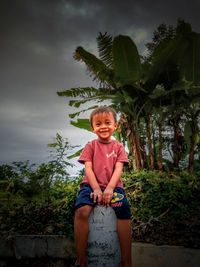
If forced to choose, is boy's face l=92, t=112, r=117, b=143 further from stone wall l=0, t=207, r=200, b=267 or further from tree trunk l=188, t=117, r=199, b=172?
tree trunk l=188, t=117, r=199, b=172

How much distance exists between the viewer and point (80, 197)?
1656 millimetres

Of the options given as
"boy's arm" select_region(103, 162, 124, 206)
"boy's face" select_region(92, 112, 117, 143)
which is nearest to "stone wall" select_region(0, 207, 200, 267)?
"boy's arm" select_region(103, 162, 124, 206)

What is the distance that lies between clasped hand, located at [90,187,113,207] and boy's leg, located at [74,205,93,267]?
0.11m

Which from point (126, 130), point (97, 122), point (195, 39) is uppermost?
point (195, 39)

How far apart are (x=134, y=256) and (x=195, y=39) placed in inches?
162

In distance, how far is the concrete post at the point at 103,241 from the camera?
1543mm

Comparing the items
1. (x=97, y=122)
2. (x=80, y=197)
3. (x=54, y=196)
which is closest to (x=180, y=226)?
(x=80, y=197)

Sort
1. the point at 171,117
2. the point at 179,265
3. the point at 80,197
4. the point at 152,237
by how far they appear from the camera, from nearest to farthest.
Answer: the point at 80,197
the point at 179,265
the point at 152,237
the point at 171,117

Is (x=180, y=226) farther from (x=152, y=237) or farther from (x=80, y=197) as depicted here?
(x=80, y=197)

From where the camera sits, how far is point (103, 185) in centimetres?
173

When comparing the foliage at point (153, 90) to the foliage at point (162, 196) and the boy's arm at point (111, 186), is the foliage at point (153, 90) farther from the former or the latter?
the boy's arm at point (111, 186)

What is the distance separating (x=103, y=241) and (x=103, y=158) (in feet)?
2.38

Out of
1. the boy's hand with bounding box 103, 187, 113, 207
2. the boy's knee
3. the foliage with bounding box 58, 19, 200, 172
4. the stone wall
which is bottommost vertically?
the stone wall

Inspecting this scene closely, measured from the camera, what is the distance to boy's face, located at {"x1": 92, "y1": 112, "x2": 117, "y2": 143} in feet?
6.01
